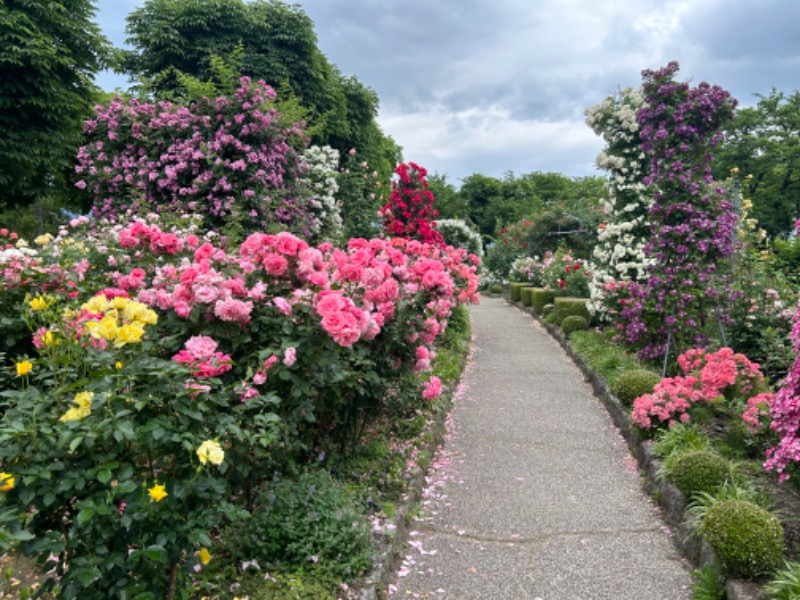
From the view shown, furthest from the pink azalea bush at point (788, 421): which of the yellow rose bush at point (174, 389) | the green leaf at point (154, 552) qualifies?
the green leaf at point (154, 552)

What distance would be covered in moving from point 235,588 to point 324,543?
41 cm

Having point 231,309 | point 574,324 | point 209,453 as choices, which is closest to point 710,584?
point 209,453

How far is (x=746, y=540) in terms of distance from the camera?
2.63m

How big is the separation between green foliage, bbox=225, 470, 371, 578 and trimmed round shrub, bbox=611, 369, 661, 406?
3384 mm

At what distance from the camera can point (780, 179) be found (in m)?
26.1

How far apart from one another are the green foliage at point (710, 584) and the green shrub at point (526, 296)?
38.6 ft

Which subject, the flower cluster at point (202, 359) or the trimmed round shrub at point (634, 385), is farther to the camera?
the trimmed round shrub at point (634, 385)

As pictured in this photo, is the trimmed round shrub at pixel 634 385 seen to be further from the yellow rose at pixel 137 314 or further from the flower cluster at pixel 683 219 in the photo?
the yellow rose at pixel 137 314

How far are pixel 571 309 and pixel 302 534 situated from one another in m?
8.42

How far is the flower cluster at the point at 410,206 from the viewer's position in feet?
35.2

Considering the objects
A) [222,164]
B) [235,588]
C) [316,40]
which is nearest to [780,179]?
[316,40]

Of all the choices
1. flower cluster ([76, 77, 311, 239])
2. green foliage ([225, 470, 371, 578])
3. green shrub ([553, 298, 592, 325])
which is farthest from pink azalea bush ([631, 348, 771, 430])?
flower cluster ([76, 77, 311, 239])

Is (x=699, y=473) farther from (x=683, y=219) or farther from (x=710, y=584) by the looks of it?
(x=683, y=219)

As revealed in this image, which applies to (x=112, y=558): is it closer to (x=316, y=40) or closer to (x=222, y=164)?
(x=222, y=164)
